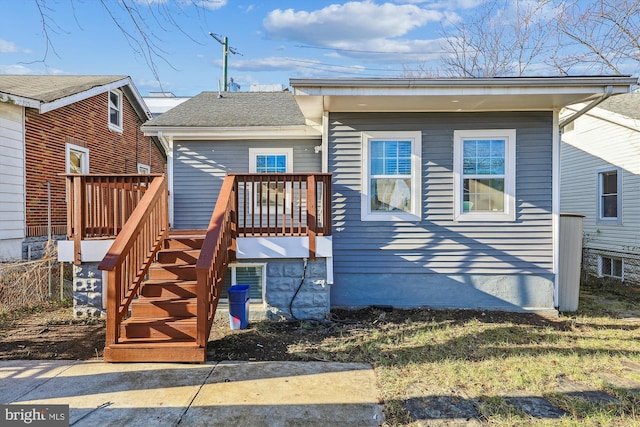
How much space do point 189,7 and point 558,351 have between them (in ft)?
17.3

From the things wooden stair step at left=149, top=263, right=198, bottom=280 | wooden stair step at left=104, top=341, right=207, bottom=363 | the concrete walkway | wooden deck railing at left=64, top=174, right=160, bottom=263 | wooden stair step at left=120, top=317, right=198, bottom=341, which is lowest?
the concrete walkway

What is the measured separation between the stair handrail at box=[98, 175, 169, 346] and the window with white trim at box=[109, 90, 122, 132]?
7430 mm

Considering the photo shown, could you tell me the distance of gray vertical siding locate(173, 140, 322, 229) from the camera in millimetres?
7492

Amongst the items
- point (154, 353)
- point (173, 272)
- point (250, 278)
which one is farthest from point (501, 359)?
point (173, 272)

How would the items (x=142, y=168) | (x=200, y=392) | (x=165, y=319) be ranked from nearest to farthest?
(x=200, y=392), (x=165, y=319), (x=142, y=168)

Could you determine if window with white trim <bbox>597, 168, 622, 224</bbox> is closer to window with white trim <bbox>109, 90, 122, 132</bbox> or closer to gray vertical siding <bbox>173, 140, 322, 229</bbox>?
gray vertical siding <bbox>173, 140, 322, 229</bbox>

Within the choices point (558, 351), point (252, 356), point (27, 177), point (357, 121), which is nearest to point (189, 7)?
point (357, 121)

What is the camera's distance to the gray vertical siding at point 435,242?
591 cm

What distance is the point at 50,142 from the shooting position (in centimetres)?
850

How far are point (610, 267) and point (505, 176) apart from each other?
5947 mm

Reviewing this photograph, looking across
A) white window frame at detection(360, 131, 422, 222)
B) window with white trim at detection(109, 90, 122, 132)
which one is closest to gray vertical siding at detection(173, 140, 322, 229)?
white window frame at detection(360, 131, 422, 222)

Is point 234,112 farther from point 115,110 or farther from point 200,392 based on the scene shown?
point 200,392

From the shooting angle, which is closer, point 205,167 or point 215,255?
point 215,255

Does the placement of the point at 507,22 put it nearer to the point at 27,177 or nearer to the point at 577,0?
the point at 577,0
